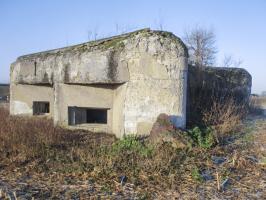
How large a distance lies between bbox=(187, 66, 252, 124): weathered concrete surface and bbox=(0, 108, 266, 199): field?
6.44 ft

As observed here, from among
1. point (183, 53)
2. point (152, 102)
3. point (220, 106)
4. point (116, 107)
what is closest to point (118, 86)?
point (116, 107)

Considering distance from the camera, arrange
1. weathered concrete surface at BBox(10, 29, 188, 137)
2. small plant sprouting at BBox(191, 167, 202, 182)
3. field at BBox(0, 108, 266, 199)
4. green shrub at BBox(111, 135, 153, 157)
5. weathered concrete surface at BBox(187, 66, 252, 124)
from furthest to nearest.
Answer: weathered concrete surface at BBox(187, 66, 252, 124), weathered concrete surface at BBox(10, 29, 188, 137), green shrub at BBox(111, 135, 153, 157), small plant sprouting at BBox(191, 167, 202, 182), field at BBox(0, 108, 266, 199)

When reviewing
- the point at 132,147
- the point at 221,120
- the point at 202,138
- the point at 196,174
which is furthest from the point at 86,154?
the point at 221,120

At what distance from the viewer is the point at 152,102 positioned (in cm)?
675

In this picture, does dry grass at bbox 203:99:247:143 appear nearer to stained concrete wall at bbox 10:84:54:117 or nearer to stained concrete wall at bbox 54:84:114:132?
stained concrete wall at bbox 54:84:114:132

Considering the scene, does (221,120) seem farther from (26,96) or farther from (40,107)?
(26,96)

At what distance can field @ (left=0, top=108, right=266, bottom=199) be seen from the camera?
4.23m

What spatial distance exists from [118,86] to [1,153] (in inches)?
113

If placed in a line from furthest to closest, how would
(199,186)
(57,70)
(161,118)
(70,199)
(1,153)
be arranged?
(57,70)
(161,118)
(1,153)
(199,186)
(70,199)

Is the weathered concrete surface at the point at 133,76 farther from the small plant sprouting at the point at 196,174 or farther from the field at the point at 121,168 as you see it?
the small plant sprouting at the point at 196,174

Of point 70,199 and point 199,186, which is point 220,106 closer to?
point 199,186

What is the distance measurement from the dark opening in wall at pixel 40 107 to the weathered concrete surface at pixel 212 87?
174 inches

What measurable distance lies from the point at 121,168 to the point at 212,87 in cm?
543

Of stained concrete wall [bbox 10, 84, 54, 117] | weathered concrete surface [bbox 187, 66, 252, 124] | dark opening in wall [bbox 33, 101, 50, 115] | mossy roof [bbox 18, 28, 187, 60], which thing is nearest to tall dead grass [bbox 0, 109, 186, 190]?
mossy roof [bbox 18, 28, 187, 60]
